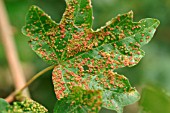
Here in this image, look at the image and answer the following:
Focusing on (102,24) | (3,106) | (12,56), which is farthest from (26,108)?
(102,24)

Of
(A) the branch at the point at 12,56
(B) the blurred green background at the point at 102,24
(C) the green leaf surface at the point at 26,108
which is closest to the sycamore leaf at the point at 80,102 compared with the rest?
(C) the green leaf surface at the point at 26,108

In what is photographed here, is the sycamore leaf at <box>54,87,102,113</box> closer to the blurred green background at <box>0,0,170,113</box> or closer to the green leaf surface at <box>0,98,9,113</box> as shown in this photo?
the green leaf surface at <box>0,98,9,113</box>

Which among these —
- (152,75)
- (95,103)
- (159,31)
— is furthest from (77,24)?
(159,31)

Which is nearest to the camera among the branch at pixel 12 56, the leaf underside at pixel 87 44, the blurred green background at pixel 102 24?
the leaf underside at pixel 87 44

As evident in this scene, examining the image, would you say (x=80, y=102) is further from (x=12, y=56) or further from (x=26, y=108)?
(x=12, y=56)

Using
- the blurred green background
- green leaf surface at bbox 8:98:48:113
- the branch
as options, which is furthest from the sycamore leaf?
the blurred green background

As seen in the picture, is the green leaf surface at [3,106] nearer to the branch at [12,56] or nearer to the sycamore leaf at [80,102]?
the sycamore leaf at [80,102]
